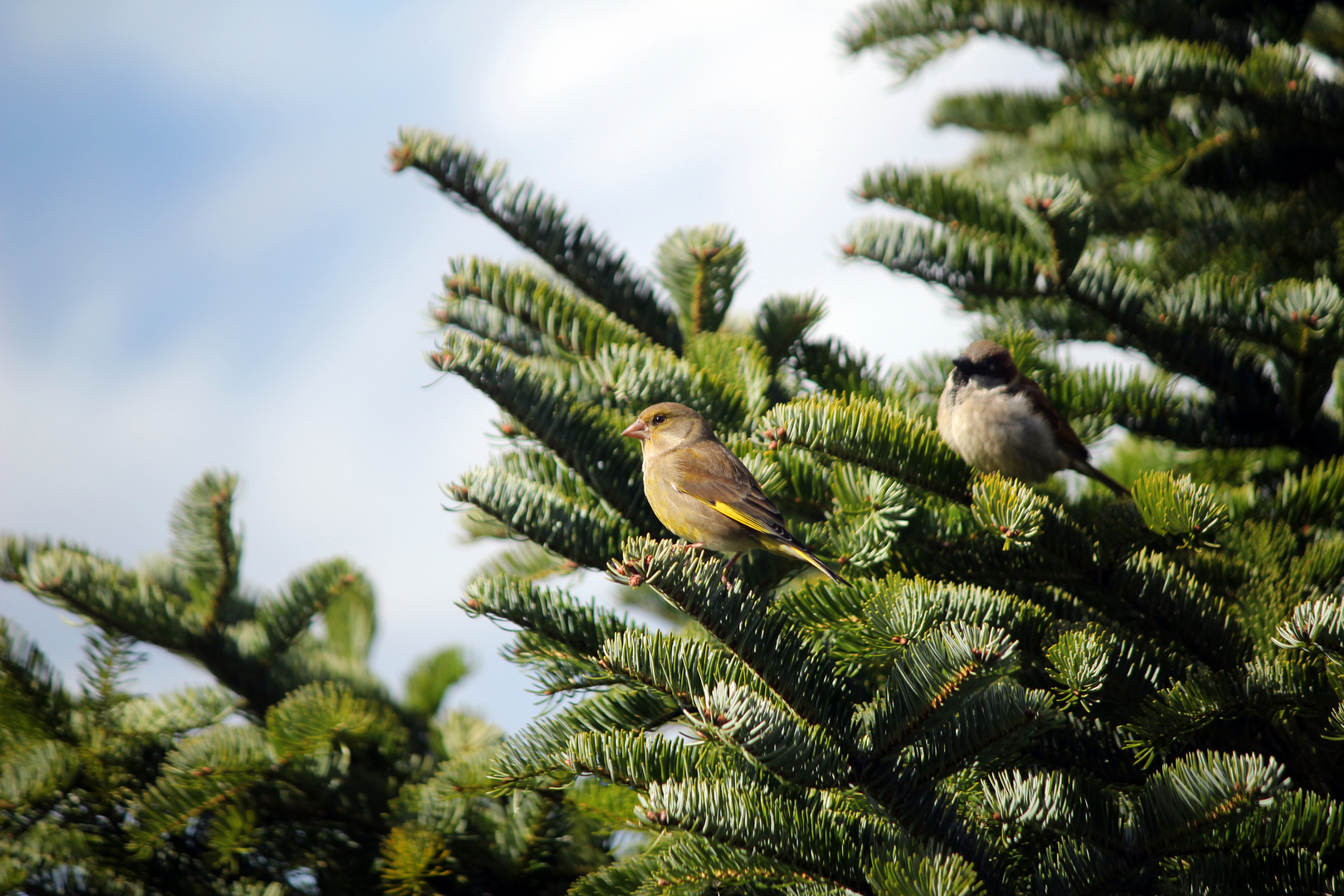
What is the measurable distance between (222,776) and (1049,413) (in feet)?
9.43

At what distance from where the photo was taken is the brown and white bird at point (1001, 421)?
3174 millimetres

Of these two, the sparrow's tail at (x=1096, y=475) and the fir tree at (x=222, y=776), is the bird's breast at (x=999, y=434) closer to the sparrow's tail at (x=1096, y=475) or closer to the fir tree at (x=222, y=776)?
the sparrow's tail at (x=1096, y=475)

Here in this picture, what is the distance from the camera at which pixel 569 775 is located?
218 cm

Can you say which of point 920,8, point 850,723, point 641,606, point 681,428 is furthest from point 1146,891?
point 920,8

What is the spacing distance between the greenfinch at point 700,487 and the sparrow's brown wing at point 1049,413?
1.07m

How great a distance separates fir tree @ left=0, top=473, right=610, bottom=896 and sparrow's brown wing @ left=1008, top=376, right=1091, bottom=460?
2.00 meters

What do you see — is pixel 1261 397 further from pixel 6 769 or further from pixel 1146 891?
pixel 6 769

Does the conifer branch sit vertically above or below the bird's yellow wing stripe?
above

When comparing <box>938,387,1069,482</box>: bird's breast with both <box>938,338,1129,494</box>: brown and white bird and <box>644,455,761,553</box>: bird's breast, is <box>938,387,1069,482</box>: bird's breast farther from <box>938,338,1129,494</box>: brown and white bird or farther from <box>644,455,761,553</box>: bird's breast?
<box>644,455,761,553</box>: bird's breast

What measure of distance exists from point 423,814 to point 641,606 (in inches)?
47.5

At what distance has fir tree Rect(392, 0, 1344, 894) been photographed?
6.10ft

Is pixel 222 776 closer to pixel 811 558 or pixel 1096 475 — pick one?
pixel 811 558

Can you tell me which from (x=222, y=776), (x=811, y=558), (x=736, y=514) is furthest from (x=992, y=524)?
(x=222, y=776)

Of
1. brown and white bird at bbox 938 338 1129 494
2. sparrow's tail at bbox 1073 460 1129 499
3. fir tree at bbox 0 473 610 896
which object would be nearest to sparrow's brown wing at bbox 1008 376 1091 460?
brown and white bird at bbox 938 338 1129 494
